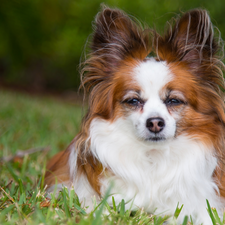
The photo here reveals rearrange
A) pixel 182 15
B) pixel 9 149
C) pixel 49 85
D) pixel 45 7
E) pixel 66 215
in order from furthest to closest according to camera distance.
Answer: pixel 49 85, pixel 45 7, pixel 9 149, pixel 182 15, pixel 66 215

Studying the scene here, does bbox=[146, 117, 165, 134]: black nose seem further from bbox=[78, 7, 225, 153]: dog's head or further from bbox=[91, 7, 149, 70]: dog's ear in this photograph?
bbox=[91, 7, 149, 70]: dog's ear

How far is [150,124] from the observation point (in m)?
2.54

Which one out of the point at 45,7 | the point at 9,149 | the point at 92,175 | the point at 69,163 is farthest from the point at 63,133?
the point at 45,7

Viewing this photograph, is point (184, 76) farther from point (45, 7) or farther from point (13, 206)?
point (45, 7)

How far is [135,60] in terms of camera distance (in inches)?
113

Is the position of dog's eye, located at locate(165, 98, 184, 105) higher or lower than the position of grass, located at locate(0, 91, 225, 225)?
higher

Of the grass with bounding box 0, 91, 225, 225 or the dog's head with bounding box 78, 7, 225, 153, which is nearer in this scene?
the grass with bounding box 0, 91, 225, 225

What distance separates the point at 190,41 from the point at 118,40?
2.12 ft

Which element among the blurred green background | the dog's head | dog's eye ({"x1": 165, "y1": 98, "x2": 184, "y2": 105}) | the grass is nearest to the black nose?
the dog's head

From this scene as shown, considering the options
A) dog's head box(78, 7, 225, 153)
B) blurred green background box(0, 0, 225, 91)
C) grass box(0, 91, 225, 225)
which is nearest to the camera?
grass box(0, 91, 225, 225)

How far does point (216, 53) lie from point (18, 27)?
8456mm

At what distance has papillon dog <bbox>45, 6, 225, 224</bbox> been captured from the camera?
266cm

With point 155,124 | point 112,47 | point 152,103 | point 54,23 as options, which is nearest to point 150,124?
point 155,124

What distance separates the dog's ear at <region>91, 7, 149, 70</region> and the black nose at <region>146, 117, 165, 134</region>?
69cm
